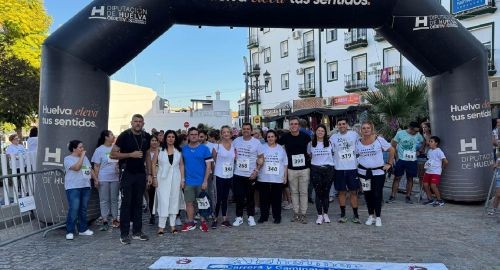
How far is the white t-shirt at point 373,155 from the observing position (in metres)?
6.88

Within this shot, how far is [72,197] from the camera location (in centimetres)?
639

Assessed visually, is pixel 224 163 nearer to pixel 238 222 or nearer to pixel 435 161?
pixel 238 222

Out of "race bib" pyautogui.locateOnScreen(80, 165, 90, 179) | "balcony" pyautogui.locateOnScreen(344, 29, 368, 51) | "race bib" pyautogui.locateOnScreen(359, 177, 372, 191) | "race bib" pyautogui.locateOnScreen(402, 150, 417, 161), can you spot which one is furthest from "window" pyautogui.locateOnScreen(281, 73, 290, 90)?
"race bib" pyautogui.locateOnScreen(80, 165, 90, 179)

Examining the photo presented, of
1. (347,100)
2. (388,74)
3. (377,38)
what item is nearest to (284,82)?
(347,100)

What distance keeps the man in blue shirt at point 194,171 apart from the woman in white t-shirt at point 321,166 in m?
1.81

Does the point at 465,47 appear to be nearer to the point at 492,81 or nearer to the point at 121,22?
the point at 121,22

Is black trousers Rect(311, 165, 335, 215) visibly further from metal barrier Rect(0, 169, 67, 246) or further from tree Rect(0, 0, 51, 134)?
tree Rect(0, 0, 51, 134)

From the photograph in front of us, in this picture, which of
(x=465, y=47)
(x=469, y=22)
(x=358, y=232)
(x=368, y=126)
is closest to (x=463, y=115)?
(x=465, y=47)

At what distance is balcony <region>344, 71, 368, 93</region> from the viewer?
26812 millimetres

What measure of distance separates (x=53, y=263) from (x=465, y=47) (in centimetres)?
781

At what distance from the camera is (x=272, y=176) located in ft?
23.2

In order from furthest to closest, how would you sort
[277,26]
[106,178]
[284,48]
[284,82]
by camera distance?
[284,82]
[284,48]
[277,26]
[106,178]

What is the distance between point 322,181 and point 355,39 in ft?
72.6

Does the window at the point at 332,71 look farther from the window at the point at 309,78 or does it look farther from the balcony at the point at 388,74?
the balcony at the point at 388,74
